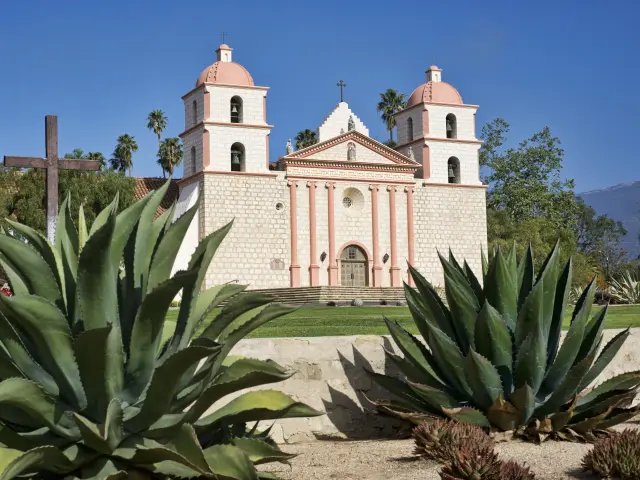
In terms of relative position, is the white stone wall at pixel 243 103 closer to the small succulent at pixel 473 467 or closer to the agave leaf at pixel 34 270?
the small succulent at pixel 473 467

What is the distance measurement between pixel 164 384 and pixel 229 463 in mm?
505

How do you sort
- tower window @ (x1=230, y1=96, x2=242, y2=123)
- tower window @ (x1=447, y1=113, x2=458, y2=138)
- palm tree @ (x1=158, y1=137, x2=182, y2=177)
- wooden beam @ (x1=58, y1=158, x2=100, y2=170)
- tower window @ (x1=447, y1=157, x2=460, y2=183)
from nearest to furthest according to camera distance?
wooden beam @ (x1=58, y1=158, x2=100, y2=170) → tower window @ (x1=230, y1=96, x2=242, y2=123) → tower window @ (x1=447, y1=157, x2=460, y2=183) → tower window @ (x1=447, y1=113, x2=458, y2=138) → palm tree @ (x1=158, y1=137, x2=182, y2=177)

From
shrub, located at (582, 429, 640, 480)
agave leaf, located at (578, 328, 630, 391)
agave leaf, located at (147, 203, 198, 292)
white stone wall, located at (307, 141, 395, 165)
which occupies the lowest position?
shrub, located at (582, 429, 640, 480)

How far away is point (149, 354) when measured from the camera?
408 centimetres

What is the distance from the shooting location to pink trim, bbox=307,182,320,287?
4222cm

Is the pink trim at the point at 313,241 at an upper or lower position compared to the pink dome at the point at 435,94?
lower

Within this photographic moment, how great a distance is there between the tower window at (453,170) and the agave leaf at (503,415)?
4097 cm

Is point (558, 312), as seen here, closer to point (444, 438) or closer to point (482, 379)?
point (482, 379)

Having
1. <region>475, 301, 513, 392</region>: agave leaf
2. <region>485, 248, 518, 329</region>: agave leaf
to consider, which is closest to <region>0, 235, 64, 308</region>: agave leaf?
<region>475, 301, 513, 392</region>: agave leaf

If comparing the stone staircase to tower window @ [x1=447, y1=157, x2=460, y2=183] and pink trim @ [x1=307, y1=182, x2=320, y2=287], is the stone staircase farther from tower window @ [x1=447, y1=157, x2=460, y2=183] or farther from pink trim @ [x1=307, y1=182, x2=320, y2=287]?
tower window @ [x1=447, y1=157, x2=460, y2=183]

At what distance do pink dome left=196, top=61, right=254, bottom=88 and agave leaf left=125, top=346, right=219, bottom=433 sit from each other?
3841 cm

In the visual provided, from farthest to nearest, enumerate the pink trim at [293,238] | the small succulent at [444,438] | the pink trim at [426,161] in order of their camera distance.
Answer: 1. the pink trim at [426,161]
2. the pink trim at [293,238]
3. the small succulent at [444,438]

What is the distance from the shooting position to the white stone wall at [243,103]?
41438 mm

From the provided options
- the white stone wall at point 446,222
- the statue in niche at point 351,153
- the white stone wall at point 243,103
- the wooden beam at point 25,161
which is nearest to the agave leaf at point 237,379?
the wooden beam at point 25,161
